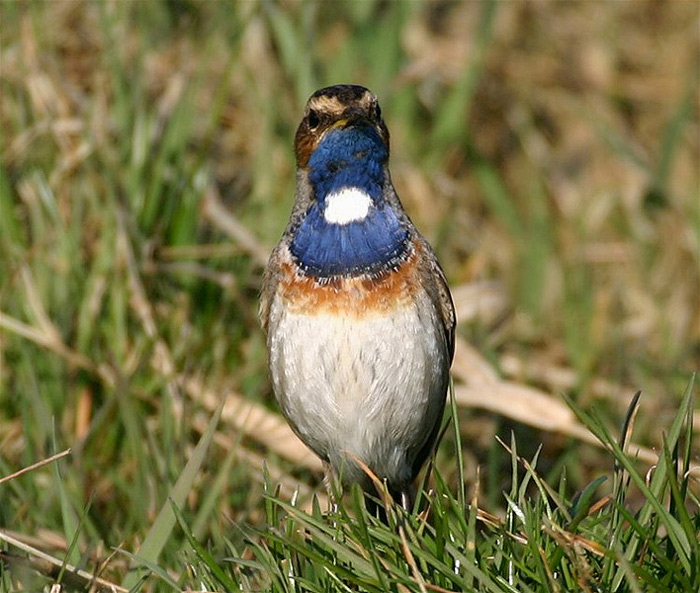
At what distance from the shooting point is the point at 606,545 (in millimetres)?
3805

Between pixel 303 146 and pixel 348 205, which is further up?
pixel 303 146

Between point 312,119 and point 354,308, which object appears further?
point 312,119

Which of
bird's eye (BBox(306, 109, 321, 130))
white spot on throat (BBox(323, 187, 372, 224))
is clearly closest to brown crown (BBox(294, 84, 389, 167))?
bird's eye (BBox(306, 109, 321, 130))

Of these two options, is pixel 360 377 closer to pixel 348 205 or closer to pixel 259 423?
pixel 348 205

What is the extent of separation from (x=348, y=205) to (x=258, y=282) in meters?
1.80

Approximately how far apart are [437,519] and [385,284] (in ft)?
3.74

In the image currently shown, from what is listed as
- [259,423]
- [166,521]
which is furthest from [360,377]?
[259,423]

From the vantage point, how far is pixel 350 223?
4852 mm

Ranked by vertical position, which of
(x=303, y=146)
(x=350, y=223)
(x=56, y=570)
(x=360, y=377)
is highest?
(x=303, y=146)

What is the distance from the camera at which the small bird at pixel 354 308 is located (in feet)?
15.4

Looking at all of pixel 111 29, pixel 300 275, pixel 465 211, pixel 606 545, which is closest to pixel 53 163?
pixel 111 29

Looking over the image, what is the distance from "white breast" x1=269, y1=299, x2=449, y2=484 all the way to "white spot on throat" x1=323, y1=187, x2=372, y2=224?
384mm

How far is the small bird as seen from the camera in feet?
15.4

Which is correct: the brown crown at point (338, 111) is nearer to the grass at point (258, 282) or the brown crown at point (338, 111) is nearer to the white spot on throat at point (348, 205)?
the white spot on throat at point (348, 205)
